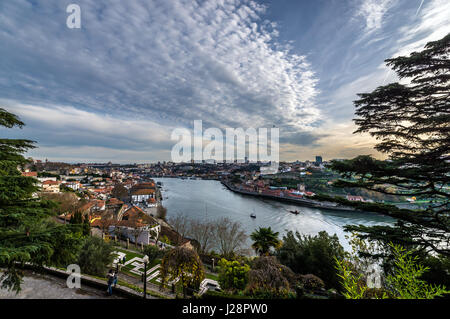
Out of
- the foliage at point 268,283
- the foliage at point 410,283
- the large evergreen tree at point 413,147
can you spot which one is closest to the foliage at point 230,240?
the foliage at point 268,283

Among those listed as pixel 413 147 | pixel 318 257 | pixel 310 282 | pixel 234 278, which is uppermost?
pixel 413 147

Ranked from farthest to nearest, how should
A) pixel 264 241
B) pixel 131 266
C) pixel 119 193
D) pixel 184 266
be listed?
pixel 119 193 → pixel 131 266 → pixel 264 241 → pixel 184 266

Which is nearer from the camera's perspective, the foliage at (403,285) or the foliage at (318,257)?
the foliage at (403,285)

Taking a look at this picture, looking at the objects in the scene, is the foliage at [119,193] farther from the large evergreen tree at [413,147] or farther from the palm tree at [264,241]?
the large evergreen tree at [413,147]

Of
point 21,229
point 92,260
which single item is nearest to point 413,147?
point 21,229

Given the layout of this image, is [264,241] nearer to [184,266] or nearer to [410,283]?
[184,266]

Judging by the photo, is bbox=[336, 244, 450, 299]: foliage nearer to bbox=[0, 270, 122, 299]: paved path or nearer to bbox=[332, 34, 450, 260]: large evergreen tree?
bbox=[332, 34, 450, 260]: large evergreen tree

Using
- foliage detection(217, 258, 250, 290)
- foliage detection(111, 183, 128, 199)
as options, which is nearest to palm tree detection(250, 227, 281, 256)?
foliage detection(217, 258, 250, 290)
